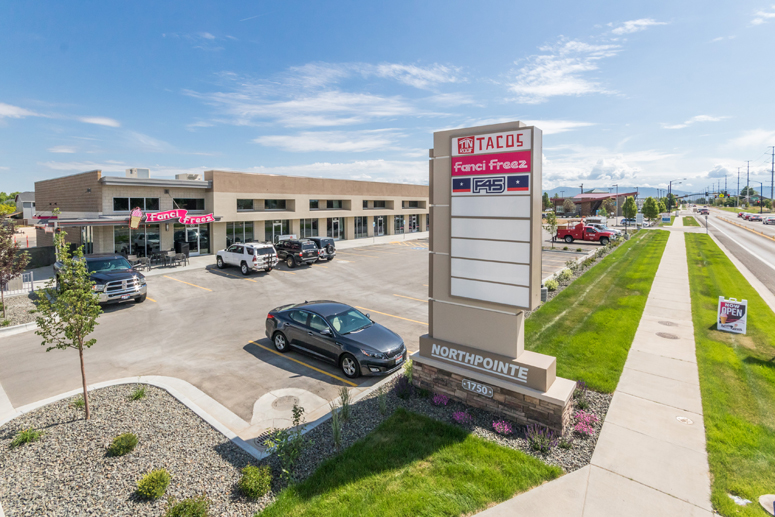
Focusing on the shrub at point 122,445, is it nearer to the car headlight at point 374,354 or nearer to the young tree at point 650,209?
the car headlight at point 374,354

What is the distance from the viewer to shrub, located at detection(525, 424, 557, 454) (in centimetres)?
651

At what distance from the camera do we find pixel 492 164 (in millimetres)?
7367

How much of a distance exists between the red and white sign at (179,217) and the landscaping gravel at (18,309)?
820cm

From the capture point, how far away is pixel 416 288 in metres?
19.8

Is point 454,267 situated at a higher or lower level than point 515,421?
higher

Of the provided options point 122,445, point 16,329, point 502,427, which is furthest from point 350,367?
point 16,329

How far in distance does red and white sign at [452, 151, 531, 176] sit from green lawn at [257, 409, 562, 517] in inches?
184

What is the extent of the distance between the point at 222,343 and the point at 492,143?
959 centimetres

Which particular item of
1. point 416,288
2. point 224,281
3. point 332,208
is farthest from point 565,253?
point 224,281

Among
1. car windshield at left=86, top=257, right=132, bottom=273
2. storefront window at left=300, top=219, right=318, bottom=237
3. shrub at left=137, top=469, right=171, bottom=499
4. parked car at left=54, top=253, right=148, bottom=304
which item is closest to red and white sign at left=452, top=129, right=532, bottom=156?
shrub at left=137, top=469, right=171, bottom=499

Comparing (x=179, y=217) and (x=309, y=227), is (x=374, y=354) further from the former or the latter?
(x=309, y=227)

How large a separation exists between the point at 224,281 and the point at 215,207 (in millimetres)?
9641

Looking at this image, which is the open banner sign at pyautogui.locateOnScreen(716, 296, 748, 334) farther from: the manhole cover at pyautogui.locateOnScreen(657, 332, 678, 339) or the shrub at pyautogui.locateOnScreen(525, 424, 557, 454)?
the shrub at pyautogui.locateOnScreen(525, 424, 557, 454)

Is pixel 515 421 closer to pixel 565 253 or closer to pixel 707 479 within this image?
pixel 707 479
